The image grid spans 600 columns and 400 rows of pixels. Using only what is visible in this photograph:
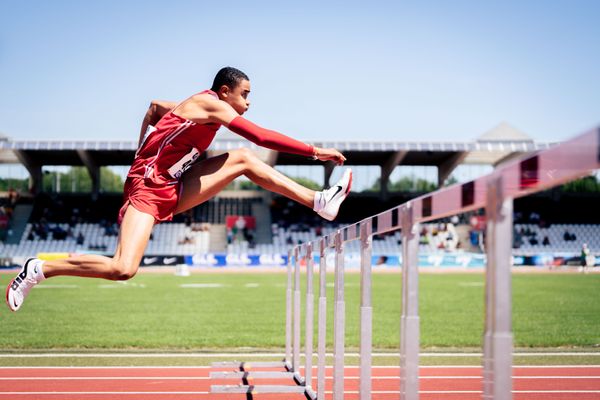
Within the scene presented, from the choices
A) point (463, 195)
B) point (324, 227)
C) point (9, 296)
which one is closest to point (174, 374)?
point (9, 296)

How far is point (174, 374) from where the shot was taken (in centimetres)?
697

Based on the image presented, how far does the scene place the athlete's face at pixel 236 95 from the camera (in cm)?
433

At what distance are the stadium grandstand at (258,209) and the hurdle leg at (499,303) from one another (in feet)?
107

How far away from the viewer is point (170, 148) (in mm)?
→ 4434

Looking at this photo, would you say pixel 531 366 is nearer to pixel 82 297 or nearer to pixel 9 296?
pixel 9 296

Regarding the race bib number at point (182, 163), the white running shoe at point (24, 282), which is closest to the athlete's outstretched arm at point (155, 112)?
the race bib number at point (182, 163)

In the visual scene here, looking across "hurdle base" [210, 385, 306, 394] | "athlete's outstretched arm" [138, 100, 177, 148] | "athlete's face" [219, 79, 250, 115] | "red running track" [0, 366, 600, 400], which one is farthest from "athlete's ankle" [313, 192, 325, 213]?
"red running track" [0, 366, 600, 400]

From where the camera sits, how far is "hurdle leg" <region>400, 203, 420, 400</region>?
8.56ft

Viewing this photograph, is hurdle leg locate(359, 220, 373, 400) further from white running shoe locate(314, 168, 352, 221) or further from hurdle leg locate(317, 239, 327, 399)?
hurdle leg locate(317, 239, 327, 399)

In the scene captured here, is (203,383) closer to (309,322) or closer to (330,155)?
(309,322)

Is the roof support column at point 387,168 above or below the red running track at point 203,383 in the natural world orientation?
above

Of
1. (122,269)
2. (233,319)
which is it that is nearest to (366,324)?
(122,269)

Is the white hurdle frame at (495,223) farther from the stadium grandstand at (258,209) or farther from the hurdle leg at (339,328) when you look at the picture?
the stadium grandstand at (258,209)

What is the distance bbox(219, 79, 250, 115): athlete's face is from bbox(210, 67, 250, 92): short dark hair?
0.02 m
